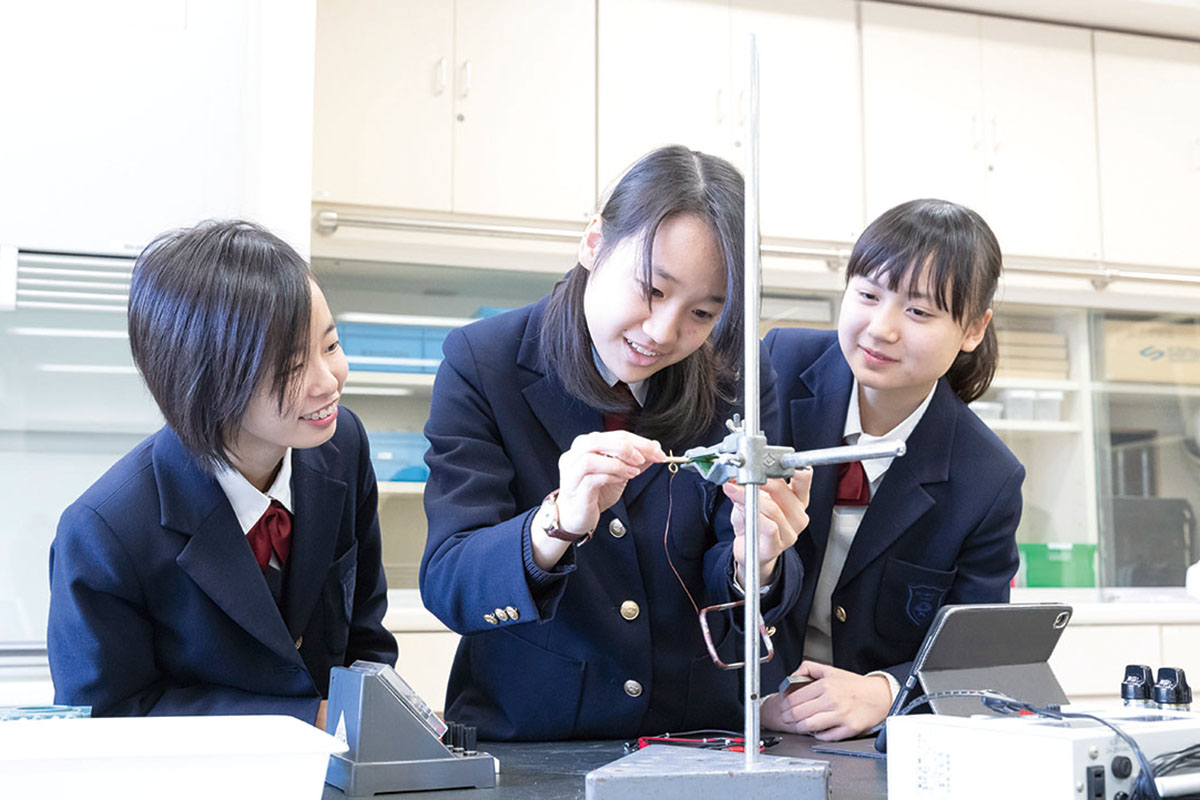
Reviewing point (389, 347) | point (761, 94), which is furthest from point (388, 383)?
point (761, 94)

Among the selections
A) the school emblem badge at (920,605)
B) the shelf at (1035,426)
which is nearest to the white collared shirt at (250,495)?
the school emblem badge at (920,605)

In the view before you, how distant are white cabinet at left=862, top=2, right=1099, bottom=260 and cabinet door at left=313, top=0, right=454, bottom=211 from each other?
118cm

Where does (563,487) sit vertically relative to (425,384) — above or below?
below

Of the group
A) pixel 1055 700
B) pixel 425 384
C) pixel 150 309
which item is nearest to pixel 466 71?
pixel 425 384

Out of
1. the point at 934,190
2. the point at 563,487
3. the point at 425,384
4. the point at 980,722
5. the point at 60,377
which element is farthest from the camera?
the point at 934,190

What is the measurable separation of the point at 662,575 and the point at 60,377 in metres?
1.36

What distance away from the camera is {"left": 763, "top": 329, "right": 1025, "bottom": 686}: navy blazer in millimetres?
1310

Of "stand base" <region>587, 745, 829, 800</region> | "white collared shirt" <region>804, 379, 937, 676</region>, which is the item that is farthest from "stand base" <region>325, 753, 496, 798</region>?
"white collared shirt" <region>804, 379, 937, 676</region>

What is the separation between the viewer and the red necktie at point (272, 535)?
3.81 ft

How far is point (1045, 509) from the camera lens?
11.0 ft

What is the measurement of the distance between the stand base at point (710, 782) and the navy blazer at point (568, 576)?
1.32 feet

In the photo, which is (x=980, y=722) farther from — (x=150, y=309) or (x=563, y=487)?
(x=150, y=309)

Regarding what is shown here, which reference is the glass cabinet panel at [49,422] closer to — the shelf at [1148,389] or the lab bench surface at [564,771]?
the lab bench surface at [564,771]

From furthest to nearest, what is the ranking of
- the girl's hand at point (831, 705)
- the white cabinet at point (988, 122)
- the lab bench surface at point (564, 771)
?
the white cabinet at point (988, 122), the girl's hand at point (831, 705), the lab bench surface at point (564, 771)
